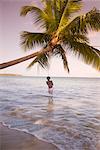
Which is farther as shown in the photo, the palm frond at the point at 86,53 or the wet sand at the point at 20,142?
the palm frond at the point at 86,53

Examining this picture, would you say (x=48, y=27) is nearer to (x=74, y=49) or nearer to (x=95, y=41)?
(x=74, y=49)

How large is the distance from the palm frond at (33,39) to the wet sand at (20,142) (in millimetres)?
1230

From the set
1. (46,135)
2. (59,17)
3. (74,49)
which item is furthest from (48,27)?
(46,135)

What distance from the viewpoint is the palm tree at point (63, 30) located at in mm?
4090

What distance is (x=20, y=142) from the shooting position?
160 inches

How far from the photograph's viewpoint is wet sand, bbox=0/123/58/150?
12.5 ft

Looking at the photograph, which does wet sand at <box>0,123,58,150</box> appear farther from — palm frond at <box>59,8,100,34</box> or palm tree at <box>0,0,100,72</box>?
palm frond at <box>59,8,100,34</box>

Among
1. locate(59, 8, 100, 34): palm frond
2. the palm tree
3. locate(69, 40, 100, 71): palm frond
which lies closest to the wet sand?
the palm tree

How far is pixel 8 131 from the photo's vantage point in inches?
191

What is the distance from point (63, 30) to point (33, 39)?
1.58 feet

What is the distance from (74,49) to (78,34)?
27cm

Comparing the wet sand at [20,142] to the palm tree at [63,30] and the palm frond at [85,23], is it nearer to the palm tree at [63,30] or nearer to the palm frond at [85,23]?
the palm tree at [63,30]

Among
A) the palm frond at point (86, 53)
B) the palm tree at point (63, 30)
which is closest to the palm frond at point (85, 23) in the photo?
the palm tree at point (63, 30)

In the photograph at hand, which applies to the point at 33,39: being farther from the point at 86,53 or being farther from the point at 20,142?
the point at 20,142
